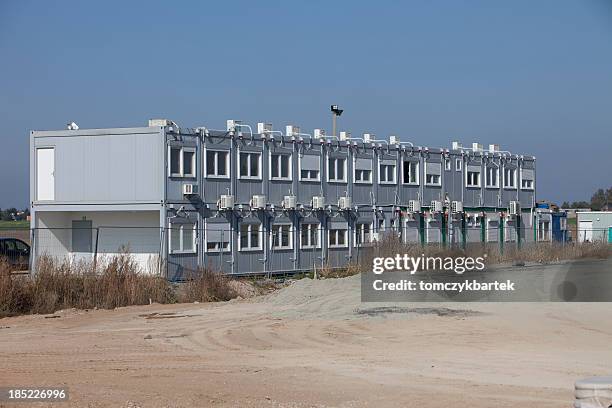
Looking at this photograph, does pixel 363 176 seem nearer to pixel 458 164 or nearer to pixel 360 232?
pixel 360 232

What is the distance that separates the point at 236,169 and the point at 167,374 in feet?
84.5

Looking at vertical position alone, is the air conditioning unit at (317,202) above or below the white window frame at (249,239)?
above

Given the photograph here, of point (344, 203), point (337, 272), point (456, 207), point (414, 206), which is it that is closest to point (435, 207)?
point (456, 207)

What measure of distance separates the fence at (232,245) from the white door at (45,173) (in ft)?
5.23

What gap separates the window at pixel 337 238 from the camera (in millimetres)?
47000

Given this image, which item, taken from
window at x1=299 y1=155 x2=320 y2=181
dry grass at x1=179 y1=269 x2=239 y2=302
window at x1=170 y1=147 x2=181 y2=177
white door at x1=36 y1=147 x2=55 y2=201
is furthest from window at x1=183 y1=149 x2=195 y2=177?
dry grass at x1=179 y1=269 x2=239 y2=302

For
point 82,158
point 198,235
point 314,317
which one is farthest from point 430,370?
point 82,158

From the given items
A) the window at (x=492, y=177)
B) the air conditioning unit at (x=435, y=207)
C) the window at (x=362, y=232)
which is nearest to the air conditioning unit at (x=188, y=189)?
the window at (x=362, y=232)

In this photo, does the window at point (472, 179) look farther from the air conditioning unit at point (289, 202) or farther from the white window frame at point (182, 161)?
the white window frame at point (182, 161)

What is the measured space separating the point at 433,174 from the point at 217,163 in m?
16.0

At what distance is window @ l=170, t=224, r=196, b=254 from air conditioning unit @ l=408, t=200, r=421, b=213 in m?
14.8

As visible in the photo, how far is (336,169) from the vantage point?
47.6m

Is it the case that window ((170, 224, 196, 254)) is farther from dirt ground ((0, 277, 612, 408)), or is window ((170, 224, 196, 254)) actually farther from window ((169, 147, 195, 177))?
dirt ground ((0, 277, 612, 408))

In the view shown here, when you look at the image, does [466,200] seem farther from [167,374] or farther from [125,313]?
[167,374]
